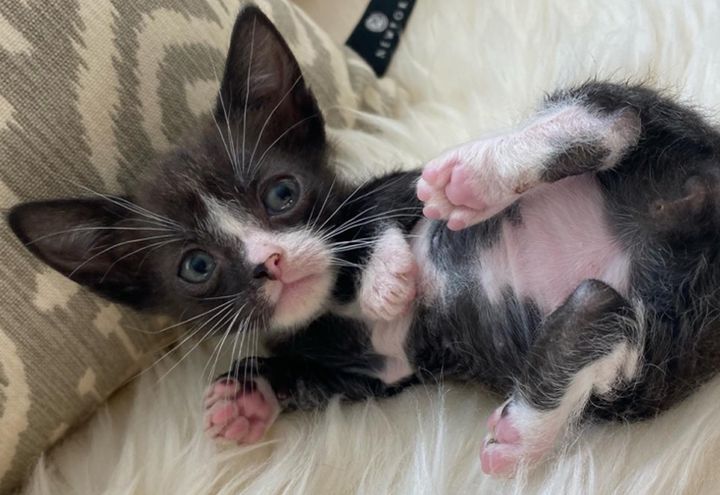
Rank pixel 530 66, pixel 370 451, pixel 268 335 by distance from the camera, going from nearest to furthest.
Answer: pixel 370 451
pixel 268 335
pixel 530 66

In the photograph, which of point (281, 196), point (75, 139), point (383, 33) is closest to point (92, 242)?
point (75, 139)

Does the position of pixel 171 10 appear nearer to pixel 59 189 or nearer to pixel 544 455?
pixel 59 189

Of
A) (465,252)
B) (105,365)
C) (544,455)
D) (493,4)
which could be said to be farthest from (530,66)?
(105,365)

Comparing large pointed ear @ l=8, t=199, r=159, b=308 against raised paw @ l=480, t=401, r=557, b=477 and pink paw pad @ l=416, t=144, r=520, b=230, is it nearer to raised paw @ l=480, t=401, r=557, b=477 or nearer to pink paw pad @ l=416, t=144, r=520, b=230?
pink paw pad @ l=416, t=144, r=520, b=230

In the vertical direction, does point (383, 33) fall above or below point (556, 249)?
above

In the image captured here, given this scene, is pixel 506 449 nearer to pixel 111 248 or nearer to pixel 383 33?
pixel 111 248

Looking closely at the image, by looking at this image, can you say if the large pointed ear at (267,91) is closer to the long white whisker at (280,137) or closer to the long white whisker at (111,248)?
the long white whisker at (280,137)
